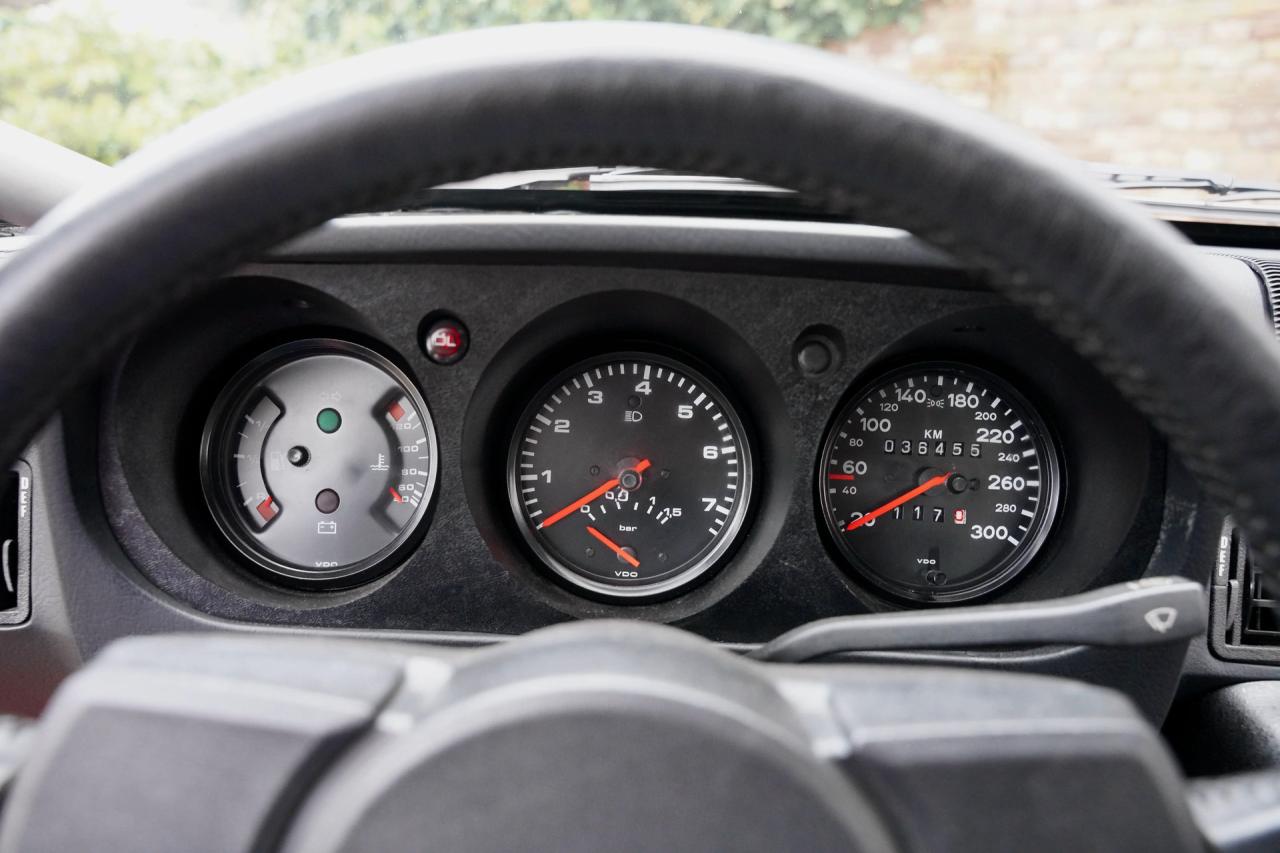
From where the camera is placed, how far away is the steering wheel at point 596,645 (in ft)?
2.35

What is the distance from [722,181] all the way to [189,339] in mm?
987

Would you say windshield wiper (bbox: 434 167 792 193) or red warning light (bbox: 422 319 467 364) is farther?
red warning light (bbox: 422 319 467 364)

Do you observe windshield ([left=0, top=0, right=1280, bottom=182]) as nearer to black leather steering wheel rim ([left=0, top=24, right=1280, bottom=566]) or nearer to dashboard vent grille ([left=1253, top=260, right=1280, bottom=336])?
dashboard vent grille ([left=1253, top=260, right=1280, bottom=336])

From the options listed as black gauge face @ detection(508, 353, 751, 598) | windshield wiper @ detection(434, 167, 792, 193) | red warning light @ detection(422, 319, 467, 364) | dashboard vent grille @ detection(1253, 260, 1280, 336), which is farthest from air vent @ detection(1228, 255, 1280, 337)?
red warning light @ detection(422, 319, 467, 364)

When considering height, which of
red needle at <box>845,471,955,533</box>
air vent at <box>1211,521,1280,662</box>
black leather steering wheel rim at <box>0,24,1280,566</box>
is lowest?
air vent at <box>1211,521,1280,662</box>

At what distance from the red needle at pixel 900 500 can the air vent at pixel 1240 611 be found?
0.52m

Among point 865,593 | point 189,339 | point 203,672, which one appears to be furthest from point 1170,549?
point 189,339

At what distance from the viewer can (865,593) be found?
2.04 meters

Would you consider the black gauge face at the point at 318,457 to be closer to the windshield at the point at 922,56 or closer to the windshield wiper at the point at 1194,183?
the windshield at the point at 922,56

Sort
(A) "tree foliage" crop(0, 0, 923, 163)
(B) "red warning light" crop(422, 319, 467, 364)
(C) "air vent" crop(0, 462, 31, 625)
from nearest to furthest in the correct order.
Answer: (C) "air vent" crop(0, 462, 31, 625) < (B) "red warning light" crop(422, 319, 467, 364) < (A) "tree foliage" crop(0, 0, 923, 163)

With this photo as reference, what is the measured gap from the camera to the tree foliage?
2.72m

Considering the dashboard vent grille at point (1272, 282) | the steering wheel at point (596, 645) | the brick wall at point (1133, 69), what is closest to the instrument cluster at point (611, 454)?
the dashboard vent grille at point (1272, 282)

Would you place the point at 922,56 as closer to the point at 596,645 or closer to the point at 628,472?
the point at 628,472

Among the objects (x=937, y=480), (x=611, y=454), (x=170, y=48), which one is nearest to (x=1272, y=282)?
(x=937, y=480)
